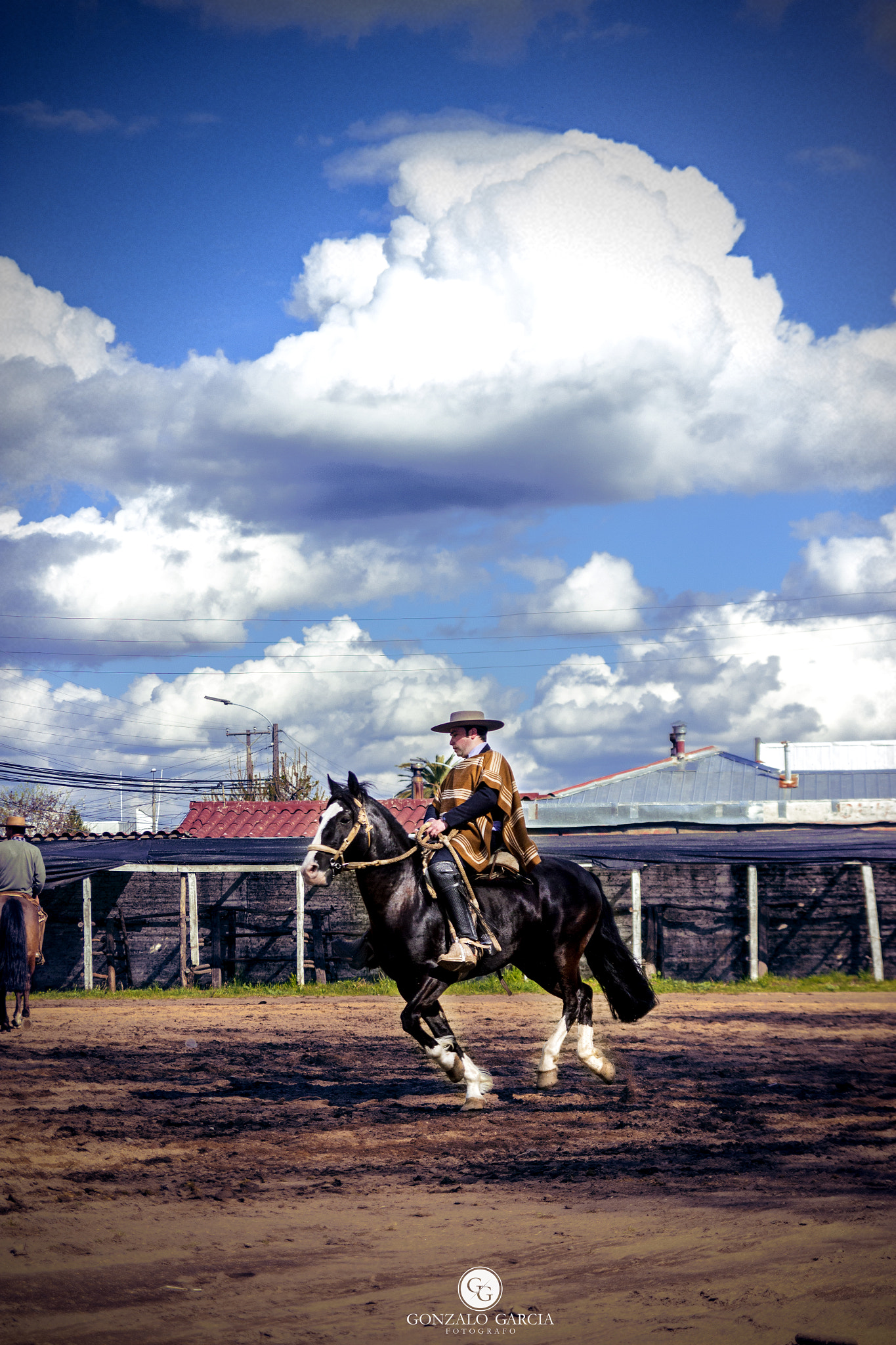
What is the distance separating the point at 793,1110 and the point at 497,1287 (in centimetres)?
430

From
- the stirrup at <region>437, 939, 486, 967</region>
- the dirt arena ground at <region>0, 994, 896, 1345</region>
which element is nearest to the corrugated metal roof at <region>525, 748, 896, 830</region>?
the dirt arena ground at <region>0, 994, 896, 1345</region>

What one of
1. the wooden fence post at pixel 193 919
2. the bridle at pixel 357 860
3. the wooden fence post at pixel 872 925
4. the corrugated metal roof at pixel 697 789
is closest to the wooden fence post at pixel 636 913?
the wooden fence post at pixel 872 925

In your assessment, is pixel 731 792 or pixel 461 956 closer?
pixel 461 956

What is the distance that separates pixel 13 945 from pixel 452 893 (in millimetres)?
6689

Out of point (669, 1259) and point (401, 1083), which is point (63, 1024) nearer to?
point (401, 1083)

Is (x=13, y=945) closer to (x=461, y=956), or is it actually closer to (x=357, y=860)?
(x=357, y=860)

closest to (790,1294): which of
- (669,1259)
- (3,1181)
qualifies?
(669,1259)

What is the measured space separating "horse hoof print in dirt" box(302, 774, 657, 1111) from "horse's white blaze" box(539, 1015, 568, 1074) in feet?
0.03

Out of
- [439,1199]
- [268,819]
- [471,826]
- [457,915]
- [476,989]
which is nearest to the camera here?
[439,1199]

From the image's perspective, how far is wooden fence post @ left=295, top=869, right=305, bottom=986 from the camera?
19125mm

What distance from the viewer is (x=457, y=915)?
7898mm

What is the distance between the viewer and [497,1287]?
4.24m

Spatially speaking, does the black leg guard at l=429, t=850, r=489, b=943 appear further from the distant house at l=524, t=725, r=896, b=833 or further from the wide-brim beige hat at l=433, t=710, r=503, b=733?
the distant house at l=524, t=725, r=896, b=833

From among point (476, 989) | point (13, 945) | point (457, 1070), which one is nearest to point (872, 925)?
point (476, 989)
